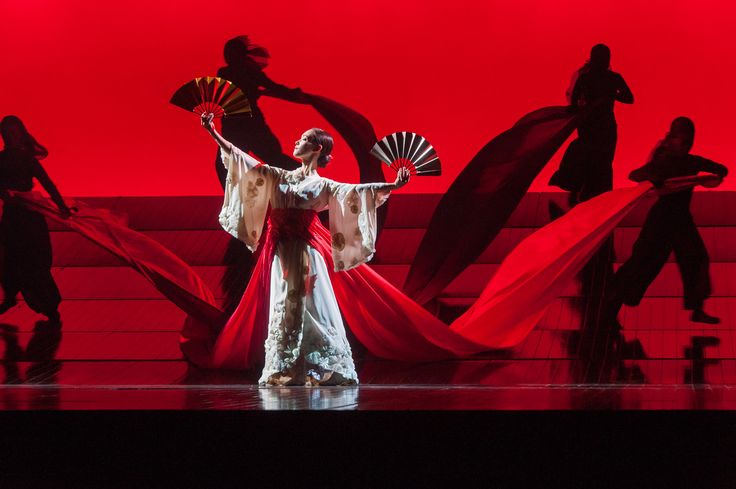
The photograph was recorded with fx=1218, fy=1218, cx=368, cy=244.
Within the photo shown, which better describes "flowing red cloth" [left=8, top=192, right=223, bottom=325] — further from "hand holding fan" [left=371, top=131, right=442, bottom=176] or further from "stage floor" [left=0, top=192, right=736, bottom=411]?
"hand holding fan" [left=371, top=131, right=442, bottom=176]

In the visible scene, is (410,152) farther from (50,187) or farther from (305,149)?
(50,187)

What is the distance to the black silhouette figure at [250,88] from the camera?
255 inches

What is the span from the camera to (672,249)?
6.14m

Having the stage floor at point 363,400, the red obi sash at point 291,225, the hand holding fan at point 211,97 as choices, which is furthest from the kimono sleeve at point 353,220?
the stage floor at point 363,400

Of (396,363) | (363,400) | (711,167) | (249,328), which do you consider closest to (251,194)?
(249,328)

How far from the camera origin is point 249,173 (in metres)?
4.94

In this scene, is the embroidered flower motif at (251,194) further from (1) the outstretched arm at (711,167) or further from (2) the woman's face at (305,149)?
(1) the outstretched arm at (711,167)

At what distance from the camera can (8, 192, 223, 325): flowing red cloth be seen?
5602 mm

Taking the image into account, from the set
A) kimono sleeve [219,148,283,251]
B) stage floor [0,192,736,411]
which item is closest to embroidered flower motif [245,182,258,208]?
kimono sleeve [219,148,283,251]
